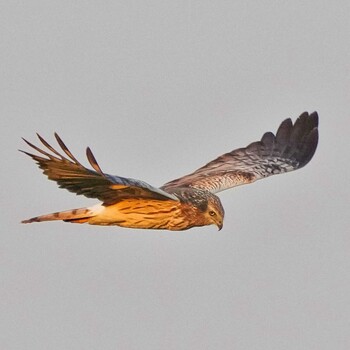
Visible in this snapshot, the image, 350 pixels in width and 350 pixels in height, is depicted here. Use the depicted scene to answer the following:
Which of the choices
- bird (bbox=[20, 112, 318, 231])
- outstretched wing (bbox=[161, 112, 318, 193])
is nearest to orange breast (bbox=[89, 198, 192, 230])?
bird (bbox=[20, 112, 318, 231])

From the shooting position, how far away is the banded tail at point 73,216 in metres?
14.4

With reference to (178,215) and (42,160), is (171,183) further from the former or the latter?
(42,160)

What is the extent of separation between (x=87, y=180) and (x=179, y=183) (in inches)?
157

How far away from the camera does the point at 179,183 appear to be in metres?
17.0

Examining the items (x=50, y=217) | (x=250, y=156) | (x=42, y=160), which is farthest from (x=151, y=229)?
(x=250, y=156)

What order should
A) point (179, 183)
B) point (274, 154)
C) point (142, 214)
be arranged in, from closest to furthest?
point (142, 214) → point (179, 183) → point (274, 154)

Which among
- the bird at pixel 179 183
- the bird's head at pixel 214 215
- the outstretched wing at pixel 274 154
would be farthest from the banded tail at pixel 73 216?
the outstretched wing at pixel 274 154

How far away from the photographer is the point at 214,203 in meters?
14.9

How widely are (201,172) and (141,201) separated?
3.57 m

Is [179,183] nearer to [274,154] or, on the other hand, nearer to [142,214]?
[274,154]

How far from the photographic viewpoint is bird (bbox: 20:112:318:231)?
13.0 metres

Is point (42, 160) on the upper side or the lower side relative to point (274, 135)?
lower

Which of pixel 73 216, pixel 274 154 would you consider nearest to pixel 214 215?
pixel 73 216

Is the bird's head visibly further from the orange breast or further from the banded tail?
the banded tail
